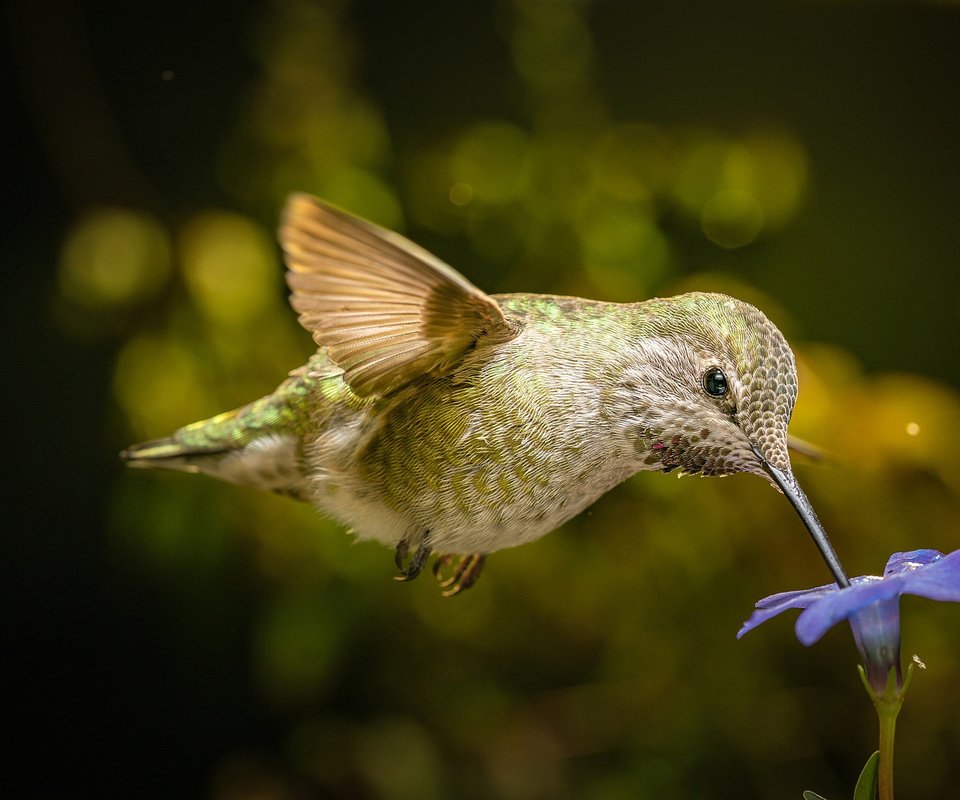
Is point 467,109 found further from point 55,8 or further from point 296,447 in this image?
point 296,447

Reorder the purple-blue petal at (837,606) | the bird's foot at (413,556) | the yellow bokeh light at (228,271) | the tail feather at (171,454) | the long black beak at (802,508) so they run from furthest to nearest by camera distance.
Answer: the yellow bokeh light at (228,271) < the tail feather at (171,454) < the bird's foot at (413,556) < the long black beak at (802,508) < the purple-blue petal at (837,606)

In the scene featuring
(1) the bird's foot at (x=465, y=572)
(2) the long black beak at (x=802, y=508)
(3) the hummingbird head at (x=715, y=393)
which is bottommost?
(1) the bird's foot at (x=465, y=572)

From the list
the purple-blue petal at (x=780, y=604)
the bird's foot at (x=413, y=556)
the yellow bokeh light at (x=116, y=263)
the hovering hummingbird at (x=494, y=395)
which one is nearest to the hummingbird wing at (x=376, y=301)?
the hovering hummingbird at (x=494, y=395)

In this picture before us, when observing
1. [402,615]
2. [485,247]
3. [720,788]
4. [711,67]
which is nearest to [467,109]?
[485,247]

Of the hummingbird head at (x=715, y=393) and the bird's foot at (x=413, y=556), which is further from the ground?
the hummingbird head at (x=715, y=393)

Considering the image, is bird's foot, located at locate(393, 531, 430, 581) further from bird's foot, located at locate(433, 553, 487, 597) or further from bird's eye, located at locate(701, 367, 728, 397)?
bird's eye, located at locate(701, 367, 728, 397)

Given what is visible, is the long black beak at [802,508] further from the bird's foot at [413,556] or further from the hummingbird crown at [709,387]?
the bird's foot at [413,556]

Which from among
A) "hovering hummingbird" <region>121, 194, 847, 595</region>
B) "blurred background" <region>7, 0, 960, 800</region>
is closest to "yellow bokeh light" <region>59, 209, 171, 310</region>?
"blurred background" <region>7, 0, 960, 800</region>
